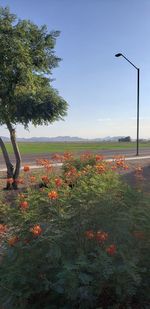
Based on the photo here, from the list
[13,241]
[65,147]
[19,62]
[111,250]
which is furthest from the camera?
[65,147]

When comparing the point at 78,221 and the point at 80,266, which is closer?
the point at 80,266

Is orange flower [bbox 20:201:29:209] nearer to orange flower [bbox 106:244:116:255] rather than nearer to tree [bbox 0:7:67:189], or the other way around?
orange flower [bbox 106:244:116:255]

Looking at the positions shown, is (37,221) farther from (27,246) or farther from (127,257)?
(127,257)

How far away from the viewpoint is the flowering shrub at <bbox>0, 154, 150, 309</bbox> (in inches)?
147

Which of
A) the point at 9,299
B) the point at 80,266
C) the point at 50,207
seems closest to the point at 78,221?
the point at 50,207

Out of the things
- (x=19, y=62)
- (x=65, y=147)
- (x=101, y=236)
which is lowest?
(x=65, y=147)

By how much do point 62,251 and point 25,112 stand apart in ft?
63.3

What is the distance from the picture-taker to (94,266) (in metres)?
3.68

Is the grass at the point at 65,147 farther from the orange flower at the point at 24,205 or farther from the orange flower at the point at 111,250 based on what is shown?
the orange flower at the point at 111,250

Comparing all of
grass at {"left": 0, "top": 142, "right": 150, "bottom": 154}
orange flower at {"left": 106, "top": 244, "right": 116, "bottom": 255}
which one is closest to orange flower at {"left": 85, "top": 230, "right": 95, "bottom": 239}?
orange flower at {"left": 106, "top": 244, "right": 116, "bottom": 255}

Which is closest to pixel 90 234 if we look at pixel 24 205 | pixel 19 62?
pixel 24 205

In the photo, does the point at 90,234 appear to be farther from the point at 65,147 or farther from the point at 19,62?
the point at 65,147

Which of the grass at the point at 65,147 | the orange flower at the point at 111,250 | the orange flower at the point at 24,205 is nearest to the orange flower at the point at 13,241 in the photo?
the orange flower at the point at 24,205

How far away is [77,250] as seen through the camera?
3.93 metres
